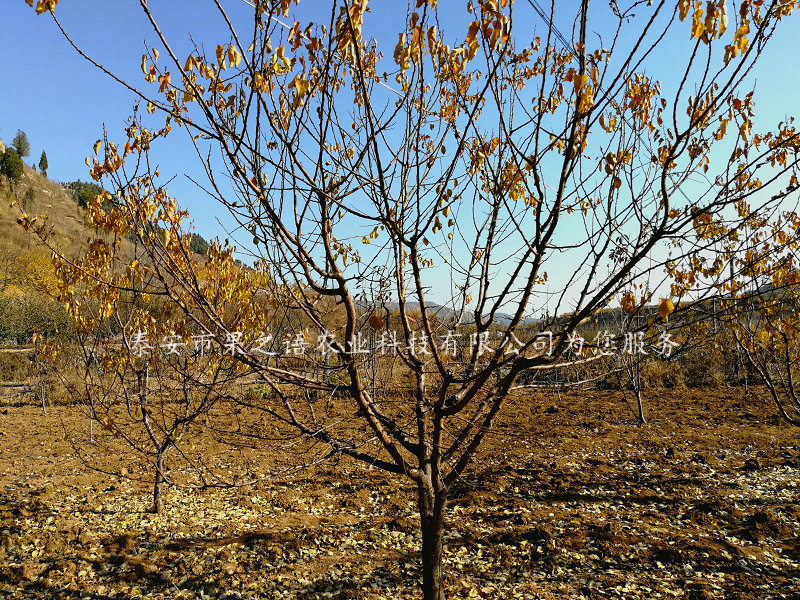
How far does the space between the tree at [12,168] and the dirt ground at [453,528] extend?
52.8 m

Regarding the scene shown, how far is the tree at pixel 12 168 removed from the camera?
147 feet

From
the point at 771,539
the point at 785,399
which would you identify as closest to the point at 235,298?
the point at 771,539

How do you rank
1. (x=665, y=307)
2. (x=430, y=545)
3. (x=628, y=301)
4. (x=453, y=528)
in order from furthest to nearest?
(x=453, y=528)
(x=430, y=545)
(x=628, y=301)
(x=665, y=307)

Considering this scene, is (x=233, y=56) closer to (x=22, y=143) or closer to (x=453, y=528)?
(x=453, y=528)

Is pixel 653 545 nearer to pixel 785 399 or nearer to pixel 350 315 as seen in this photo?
pixel 350 315

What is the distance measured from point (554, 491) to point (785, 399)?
23.5ft

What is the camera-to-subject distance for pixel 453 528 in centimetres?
423

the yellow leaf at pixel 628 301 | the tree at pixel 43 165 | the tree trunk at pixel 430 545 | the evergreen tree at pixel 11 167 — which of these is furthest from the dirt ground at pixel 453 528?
the tree at pixel 43 165

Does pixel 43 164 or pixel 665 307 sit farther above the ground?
pixel 43 164

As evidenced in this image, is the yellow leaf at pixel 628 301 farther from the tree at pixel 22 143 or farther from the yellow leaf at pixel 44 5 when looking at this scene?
the tree at pixel 22 143

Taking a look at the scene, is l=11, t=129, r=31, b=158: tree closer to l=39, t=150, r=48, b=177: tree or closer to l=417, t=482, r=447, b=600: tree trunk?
l=39, t=150, r=48, b=177: tree

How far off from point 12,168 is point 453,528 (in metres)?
59.2

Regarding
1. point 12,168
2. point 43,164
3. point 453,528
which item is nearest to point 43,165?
point 43,164

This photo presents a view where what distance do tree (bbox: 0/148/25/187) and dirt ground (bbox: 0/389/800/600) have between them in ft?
173
